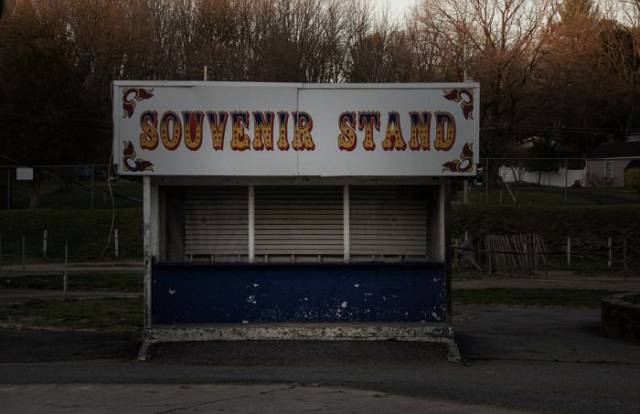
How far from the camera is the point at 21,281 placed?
29.0 meters

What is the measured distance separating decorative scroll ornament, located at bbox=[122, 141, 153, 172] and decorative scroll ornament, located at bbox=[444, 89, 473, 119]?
13.9 feet

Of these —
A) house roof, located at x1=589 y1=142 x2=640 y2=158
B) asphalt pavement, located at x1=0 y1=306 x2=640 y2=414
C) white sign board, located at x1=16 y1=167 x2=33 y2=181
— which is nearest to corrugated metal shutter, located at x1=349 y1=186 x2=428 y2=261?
asphalt pavement, located at x1=0 y1=306 x2=640 y2=414

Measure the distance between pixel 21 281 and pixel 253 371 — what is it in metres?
18.9

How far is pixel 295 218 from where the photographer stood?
49.3 feet

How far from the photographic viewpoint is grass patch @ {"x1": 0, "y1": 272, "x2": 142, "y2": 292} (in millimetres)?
28125

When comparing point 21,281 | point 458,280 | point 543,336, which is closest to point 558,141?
point 458,280

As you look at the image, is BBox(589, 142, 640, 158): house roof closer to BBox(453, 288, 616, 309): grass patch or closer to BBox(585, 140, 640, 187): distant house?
BBox(585, 140, 640, 187): distant house

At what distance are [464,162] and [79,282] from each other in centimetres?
1878

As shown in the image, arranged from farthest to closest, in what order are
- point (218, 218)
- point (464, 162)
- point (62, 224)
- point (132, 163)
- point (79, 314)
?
point (62, 224) → point (79, 314) → point (218, 218) → point (464, 162) → point (132, 163)

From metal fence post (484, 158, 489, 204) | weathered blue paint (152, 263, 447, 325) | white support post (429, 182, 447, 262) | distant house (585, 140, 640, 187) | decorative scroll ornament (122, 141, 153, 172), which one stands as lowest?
weathered blue paint (152, 263, 447, 325)

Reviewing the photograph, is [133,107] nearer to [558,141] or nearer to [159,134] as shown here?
[159,134]

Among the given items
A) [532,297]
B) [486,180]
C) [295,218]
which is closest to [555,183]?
[486,180]

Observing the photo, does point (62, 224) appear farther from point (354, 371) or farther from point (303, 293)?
point (354, 371)

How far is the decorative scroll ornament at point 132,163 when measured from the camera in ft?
43.2
